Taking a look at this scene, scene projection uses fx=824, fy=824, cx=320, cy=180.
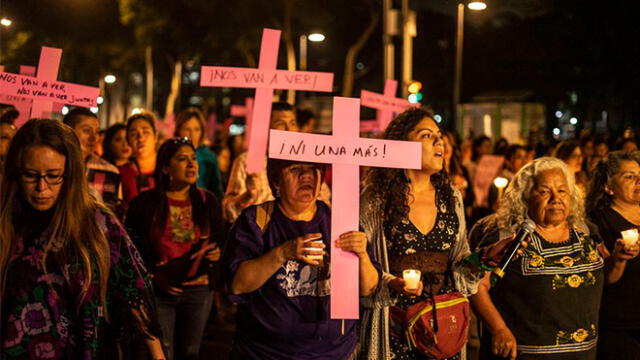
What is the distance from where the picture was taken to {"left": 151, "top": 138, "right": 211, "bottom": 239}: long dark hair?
17.9 feet

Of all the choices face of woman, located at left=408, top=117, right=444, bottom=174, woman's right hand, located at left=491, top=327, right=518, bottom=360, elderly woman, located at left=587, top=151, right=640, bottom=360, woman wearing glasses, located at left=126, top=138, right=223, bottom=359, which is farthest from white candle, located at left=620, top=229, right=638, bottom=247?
woman wearing glasses, located at left=126, top=138, right=223, bottom=359

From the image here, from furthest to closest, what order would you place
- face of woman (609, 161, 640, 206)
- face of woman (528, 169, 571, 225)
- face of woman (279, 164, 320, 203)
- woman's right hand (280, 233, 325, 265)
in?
face of woman (609, 161, 640, 206), face of woman (528, 169, 571, 225), face of woman (279, 164, 320, 203), woman's right hand (280, 233, 325, 265)

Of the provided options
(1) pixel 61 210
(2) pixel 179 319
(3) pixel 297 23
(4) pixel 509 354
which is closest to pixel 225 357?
(2) pixel 179 319

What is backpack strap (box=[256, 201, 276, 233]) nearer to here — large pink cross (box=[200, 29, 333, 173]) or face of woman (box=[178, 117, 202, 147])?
large pink cross (box=[200, 29, 333, 173])

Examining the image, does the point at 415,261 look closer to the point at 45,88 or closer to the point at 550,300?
the point at 550,300

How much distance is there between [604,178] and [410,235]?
1.74 m

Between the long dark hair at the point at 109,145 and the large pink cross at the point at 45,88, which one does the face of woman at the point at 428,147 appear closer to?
the large pink cross at the point at 45,88

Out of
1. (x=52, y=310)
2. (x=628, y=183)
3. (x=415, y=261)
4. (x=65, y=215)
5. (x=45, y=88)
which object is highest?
(x=45, y=88)

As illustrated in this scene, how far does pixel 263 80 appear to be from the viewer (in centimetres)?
617

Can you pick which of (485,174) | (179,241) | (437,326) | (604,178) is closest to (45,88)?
(179,241)

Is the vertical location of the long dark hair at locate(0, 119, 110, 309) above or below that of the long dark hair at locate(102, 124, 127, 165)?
below

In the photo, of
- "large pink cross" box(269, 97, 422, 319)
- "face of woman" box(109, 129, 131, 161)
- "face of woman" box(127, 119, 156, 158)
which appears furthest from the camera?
"face of woman" box(109, 129, 131, 161)

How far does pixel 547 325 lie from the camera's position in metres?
4.43

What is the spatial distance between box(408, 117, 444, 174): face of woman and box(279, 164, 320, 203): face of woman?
837 mm
